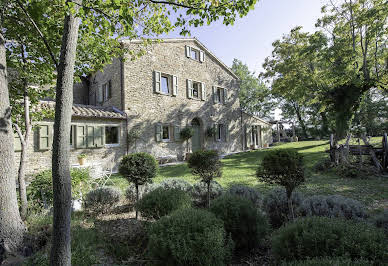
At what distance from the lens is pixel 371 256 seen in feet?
5.76

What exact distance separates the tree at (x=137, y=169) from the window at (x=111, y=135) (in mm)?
6904

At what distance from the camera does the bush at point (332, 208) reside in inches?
131

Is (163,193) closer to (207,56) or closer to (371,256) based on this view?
(371,256)

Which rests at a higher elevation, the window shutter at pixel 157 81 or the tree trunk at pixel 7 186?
the window shutter at pixel 157 81

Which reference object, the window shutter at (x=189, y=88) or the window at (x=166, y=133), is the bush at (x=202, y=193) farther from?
the window shutter at (x=189, y=88)

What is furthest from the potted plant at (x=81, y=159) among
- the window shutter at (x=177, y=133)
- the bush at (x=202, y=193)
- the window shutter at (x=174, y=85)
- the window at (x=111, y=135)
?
the window shutter at (x=174, y=85)

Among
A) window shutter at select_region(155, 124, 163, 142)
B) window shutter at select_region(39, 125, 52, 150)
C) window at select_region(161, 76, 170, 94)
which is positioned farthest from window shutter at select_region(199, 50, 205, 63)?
window shutter at select_region(39, 125, 52, 150)

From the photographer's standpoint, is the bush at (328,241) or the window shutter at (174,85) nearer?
Result: the bush at (328,241)

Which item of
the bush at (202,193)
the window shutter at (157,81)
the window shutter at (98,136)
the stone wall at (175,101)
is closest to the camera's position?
the bush at (202,193)

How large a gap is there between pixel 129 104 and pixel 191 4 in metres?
9.34

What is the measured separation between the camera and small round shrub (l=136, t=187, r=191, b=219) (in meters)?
3.59

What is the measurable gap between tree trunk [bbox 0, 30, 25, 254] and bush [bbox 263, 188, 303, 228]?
13.4ft

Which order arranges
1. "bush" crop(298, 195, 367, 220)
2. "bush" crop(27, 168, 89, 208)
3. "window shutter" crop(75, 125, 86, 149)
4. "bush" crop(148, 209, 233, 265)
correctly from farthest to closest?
"window shutter" crop(75, 125, 86, 149), "bush" crop(27, 168, 89, 208), "bush" crop(298, 195, 367, 220), "bush" crop(148, 209, 233, 265)

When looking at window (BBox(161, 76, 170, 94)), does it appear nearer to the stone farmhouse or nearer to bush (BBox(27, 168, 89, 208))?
the stone farmhouse
